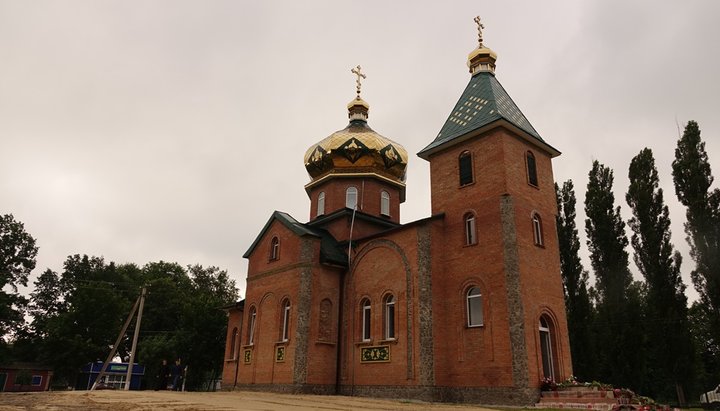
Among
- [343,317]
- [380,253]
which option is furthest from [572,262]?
[343,317]

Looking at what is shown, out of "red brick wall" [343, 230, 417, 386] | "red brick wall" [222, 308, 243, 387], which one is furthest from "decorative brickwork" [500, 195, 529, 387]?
"red brick wall" [222, 308, 243, 387]

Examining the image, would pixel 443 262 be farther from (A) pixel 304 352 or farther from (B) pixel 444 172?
(A) pixel 304 352

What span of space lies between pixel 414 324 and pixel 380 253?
9.87ft

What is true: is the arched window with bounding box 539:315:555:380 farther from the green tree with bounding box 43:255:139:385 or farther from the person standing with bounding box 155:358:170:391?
the green tree with bounding box 43:255:139:385

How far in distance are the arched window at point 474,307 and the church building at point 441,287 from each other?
0.14 feet

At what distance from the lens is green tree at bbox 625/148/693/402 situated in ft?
54.7

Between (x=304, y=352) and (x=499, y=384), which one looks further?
(x=304, y=352)

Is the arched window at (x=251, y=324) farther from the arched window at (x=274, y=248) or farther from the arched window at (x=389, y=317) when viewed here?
the arched window at (x=389, y=317)

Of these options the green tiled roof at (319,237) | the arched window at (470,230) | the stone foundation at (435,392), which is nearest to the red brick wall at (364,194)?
the green tiled roof at (319,237)

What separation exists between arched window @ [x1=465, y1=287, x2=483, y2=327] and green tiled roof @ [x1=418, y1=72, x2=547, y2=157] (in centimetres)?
511

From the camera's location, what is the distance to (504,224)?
1435 centimetres

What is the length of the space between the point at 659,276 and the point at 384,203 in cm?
1074

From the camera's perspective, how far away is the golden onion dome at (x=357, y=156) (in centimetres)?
2161

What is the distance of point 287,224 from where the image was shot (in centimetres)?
1900
